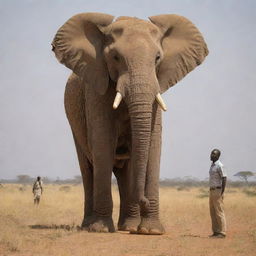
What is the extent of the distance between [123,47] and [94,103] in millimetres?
1462

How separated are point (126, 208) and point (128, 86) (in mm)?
3668

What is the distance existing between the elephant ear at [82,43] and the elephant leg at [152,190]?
5.71 ft

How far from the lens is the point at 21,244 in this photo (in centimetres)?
942

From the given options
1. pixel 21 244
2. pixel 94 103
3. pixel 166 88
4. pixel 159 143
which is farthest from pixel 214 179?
pixel 21 244

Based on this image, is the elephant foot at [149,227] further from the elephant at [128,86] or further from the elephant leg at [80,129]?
the elephant leg at [80,129]

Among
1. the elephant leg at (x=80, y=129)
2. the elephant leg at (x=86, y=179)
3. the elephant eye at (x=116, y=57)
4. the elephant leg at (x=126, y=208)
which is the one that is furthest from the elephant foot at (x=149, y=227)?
the elephant eye at (x=116, y=57)

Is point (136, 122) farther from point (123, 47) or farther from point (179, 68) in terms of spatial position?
point (179, 68)

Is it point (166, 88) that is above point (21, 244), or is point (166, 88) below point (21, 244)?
above

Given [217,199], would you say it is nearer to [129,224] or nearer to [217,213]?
[217,213]

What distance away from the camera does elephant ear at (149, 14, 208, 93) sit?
474 inches

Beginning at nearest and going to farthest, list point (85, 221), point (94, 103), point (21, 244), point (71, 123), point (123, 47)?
point (21, 244)
point (123, 47)
point (94, 103)
point (85, 221)
point (71, 123)

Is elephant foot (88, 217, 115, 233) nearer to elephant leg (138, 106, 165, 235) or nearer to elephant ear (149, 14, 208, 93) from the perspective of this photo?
elephant leg (138, 106, 165, 235)

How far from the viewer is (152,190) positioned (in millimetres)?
11469

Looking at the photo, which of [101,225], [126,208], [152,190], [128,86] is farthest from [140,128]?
[126,208]
